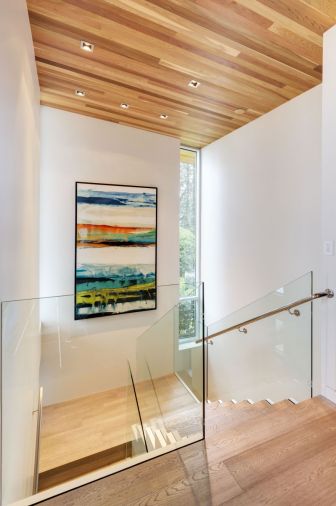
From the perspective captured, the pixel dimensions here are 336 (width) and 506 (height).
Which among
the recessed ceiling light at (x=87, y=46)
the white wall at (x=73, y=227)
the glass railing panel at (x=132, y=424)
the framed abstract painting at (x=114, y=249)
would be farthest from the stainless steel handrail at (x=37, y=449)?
the recessed ceiling light at (x=87, y=46)

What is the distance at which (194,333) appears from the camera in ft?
7.27

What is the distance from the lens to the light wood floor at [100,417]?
8.83ft

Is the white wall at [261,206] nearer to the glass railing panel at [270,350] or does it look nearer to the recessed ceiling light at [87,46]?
the glass railing panel at [270,350]

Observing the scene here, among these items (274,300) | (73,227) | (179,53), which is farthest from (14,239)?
(274,300)

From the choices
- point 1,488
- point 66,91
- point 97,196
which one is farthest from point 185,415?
point 66,91

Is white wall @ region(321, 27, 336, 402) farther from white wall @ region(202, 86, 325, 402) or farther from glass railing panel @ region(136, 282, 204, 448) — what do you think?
glass railing panel @ region(136, 282, 204, 448)

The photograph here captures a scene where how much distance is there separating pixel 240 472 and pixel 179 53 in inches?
119

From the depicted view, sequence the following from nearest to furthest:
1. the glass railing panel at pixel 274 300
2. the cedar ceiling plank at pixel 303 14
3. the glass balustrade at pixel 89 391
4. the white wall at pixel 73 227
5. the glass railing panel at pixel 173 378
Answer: the glass balustrade at pixel 89 391 → the cedar ceiling plank at pixel 303 14 → the glass railing panel at pixel 173 378 → the glass railing panel at pixel 274 300 → the white wall at pixel 73 227

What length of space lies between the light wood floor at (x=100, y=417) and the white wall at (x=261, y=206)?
947 millimetres

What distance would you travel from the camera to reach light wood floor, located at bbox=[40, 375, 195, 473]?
2691mm

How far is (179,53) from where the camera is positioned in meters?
2.30

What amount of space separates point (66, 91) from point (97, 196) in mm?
1247

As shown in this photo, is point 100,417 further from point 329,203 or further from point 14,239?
point 329,203

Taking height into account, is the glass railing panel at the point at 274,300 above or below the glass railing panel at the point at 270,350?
above
